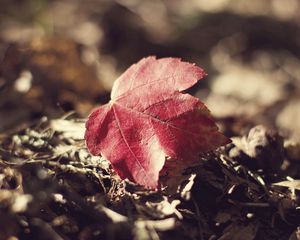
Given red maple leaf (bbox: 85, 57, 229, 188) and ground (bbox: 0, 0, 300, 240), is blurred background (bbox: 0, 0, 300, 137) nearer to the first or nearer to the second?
ground (bbox: 0, 0, 300, 240)

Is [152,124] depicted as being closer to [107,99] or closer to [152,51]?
[107,99]

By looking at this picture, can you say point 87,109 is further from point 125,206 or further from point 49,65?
point 125,206

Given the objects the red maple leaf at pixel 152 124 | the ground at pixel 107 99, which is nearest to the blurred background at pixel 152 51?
the ground at pixel 107 99

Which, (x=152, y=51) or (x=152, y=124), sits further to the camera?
(x=152, y=51)

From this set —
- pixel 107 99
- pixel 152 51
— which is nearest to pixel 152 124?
pixel 107 99

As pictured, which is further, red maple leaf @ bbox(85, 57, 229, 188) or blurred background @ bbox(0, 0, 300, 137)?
blurred background @ bbox(0, 0, 300, 137)

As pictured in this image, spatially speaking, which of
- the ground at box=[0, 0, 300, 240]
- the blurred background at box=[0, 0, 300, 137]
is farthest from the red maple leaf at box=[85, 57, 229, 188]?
the blurred background at box=[0, 0, 300, 137]

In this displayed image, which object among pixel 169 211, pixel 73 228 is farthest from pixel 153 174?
pixel 73 228
